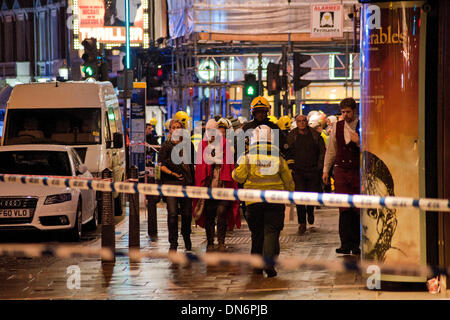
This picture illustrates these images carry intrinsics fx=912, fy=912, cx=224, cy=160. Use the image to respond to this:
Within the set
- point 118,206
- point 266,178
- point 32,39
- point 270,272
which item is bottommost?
point 118,206

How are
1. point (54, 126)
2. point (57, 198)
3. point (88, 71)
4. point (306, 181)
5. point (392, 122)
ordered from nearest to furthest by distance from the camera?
point (392, 122) → point (57, 198) → point (306, 181) → point (54, 126) → point (88, 71)

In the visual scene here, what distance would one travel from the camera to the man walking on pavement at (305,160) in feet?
47.6

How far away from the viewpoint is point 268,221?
32.4 feet

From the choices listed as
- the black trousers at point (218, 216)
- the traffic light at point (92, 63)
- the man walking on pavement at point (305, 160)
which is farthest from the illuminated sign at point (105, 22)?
the black trousers at point (218, 216)

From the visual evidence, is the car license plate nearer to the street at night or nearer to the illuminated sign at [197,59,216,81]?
the street at night

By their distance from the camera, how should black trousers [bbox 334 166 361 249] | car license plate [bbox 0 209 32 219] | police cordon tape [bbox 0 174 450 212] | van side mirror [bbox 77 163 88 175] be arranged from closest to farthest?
police cordon tape [bbox 0 174 450 212]
black trousers [bbox 334 166 361 249]
car license plate [bbox 0 209 32 219]
van side mirror [bbox 77 163 88 175]

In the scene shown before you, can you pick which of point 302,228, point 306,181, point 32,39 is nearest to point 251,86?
point 306,181

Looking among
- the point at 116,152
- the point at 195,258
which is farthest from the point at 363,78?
the point at 116,152

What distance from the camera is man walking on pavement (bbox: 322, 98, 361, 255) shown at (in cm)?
1157

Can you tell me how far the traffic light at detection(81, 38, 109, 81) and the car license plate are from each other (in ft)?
43.1

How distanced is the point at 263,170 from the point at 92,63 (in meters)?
17.2

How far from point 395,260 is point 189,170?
429 centimetres

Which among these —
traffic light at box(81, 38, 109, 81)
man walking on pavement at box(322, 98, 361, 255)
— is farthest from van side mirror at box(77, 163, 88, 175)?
traffic light at box(81, 38, 109, 81)

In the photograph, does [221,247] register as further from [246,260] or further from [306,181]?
[246,260]
